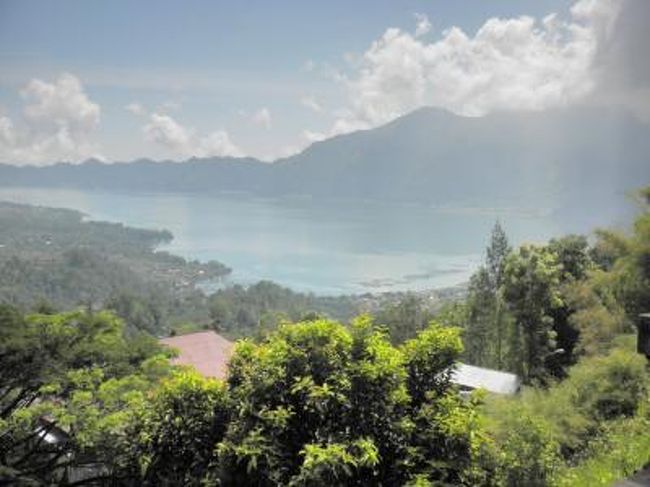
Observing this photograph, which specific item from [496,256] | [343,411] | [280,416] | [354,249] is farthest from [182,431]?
[354,249]

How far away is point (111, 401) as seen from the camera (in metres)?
7.21

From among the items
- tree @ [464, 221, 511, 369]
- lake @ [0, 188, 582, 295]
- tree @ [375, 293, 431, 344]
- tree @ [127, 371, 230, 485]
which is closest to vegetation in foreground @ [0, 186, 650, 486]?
tree @ [127, 371, 230, 485]

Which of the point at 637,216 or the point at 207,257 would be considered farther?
the point at 207,257

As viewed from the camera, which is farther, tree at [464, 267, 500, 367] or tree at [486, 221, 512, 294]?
tree at [464, 267, 500, 367]

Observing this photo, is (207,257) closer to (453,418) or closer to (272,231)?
(272,231)

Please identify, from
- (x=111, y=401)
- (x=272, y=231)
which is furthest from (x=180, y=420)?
(x=272, y=231)

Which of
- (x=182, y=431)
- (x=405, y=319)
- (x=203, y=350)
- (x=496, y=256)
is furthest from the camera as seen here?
(x=405, y=319)

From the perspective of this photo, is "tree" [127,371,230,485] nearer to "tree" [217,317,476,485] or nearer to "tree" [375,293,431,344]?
"tree" [217,317,476,485]

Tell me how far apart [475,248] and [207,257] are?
58344 mm

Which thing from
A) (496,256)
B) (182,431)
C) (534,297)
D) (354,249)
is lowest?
(354,249)

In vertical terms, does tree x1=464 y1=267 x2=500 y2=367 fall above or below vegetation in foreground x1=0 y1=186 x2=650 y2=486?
below

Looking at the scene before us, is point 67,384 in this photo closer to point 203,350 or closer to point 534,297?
point 534,297

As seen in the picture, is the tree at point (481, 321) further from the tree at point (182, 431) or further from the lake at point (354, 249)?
the lake at point (354, 249)

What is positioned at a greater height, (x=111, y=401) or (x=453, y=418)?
(x=453, y=418)
